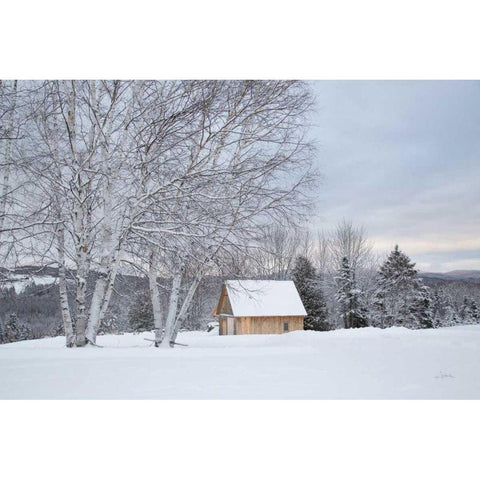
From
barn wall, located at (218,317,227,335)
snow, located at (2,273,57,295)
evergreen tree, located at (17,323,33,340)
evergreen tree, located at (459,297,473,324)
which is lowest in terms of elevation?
barn wall, located at (218,317,227,335)

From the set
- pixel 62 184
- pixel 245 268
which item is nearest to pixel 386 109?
pixel 245 268

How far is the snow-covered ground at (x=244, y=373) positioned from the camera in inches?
129

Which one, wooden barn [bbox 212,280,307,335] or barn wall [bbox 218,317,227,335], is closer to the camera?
wooden barn [bbox 212,280,307,335]

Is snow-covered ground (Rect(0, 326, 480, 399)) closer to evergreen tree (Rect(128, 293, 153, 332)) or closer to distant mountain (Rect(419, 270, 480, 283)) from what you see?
distant mountain (Rect(419, 270, 480, 283))

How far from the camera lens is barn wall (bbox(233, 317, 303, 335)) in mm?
10664

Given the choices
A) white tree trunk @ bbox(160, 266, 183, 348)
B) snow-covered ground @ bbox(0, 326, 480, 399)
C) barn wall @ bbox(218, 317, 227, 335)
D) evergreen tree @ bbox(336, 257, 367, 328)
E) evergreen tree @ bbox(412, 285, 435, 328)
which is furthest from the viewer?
barn wall @ bbox(218, 317, 227, 335)

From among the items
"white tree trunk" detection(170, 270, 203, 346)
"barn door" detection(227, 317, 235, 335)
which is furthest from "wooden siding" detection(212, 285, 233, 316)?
"white tree trunk" detection(170, 270, 203, 346)

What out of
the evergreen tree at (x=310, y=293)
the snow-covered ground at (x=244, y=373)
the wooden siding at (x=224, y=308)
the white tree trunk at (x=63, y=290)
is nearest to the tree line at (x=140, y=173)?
the white tree trunk at (x=63, y=290)

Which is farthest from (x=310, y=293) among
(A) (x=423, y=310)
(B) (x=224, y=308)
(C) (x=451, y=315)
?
(C) (x=451, y=315)

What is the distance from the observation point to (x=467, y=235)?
4297 millimetres

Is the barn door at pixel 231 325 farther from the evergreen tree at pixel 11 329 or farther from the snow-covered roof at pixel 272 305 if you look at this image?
the evergreen tree at pixel 11 329

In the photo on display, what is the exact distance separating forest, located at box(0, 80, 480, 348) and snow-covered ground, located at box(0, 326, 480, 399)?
0.84 m

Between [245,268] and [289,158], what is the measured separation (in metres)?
1.36
